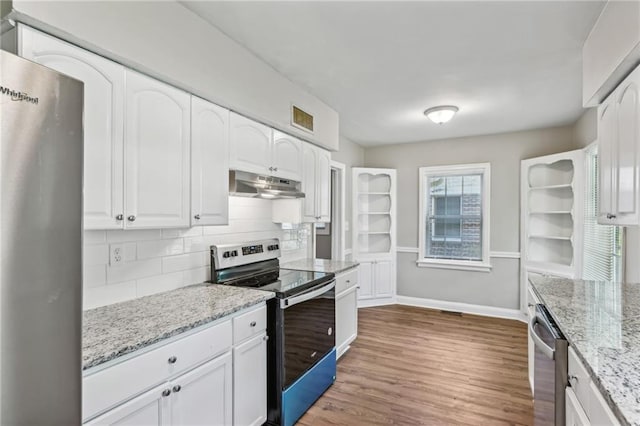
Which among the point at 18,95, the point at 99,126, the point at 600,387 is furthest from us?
the point at 99,126

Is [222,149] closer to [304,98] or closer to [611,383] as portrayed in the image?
[304,98]

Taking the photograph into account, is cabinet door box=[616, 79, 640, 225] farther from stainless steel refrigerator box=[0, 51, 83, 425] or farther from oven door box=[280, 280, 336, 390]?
stainless steel refrigerator box=[0, 51, 83, 425]

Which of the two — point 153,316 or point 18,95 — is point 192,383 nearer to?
point 153,316

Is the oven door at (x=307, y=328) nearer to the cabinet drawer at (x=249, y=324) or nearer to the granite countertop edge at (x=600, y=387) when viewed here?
the cabinet drawer at (x=249, y=324)

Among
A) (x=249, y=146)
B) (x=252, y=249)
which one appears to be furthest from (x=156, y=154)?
(x=252, y=249)

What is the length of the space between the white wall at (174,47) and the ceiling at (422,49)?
0.38 ft

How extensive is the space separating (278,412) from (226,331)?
778mm

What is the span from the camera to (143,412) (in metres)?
1.38

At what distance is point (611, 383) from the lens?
98cm

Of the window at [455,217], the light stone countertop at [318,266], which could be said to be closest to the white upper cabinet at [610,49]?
the light stone countertop at [318,266]

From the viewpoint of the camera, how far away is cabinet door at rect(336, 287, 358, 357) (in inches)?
123

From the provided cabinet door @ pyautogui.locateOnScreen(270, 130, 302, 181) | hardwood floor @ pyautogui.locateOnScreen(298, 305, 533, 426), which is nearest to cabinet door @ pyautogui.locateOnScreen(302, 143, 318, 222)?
cabinet door @ pyautogui.locateOnScreen(270, 130, 302, 181)

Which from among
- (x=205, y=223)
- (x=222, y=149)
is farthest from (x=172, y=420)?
(x=222, y=149)

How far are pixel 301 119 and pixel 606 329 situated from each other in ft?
8.49
